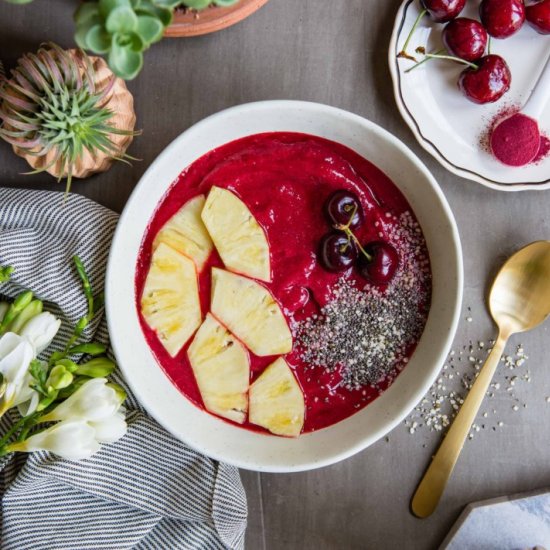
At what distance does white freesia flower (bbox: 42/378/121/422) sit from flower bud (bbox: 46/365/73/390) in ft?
0.09

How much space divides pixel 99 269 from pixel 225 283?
0.80 ft

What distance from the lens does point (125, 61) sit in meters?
0.99

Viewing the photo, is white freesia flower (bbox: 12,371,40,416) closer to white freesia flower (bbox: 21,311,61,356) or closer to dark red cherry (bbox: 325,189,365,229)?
white freesia flower (bbox: 21,311,61,356)

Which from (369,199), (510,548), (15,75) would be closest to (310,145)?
(369,199)

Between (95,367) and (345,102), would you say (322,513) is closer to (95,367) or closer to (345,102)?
(95,367)

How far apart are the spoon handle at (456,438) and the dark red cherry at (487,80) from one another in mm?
474

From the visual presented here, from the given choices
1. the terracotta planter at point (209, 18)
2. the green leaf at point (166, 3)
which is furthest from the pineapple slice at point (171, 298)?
the green leaf at point (166, 3)

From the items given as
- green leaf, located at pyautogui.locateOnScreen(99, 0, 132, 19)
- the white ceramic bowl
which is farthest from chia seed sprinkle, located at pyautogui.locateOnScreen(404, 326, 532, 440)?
green leaf, located at pyautogui.locateOnScreen(99, 0, 132, 19)

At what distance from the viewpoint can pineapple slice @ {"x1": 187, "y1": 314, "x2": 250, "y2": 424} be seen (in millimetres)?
1393

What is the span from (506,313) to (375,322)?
282 millimetres

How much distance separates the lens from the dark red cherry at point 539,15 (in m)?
1.37

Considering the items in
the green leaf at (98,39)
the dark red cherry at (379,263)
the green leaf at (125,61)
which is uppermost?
the green leaf at (98,39)

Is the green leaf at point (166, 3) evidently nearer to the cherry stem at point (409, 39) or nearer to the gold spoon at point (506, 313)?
the cherry stem at point (409, 39)

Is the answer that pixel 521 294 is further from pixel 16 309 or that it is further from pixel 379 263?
pixel 16 309
